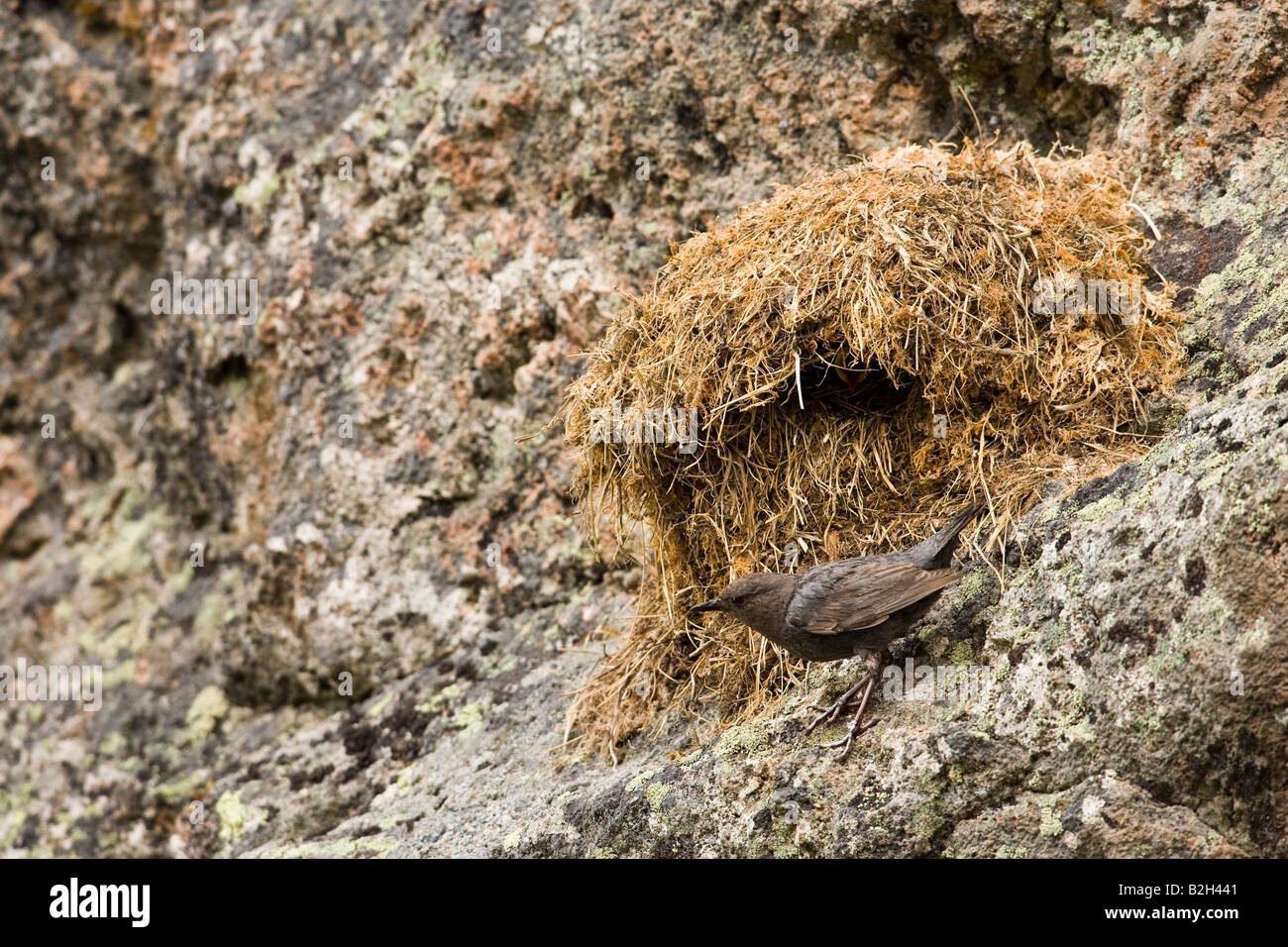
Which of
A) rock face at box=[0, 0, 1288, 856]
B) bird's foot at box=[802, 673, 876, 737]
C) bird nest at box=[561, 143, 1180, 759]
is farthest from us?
bird nest at box=[561, 143, 1180, 759]

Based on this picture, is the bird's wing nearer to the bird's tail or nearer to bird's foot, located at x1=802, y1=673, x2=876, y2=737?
the bird's tail

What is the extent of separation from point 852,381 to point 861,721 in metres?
1.62

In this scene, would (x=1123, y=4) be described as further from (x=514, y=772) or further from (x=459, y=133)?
(x=514, y=772)

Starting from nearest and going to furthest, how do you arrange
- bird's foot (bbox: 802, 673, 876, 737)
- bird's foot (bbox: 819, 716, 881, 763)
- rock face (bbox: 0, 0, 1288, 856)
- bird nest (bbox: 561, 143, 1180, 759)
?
rock face (bbox: 0, 0, 1288, 856)
bird's foot (bbox: 819, 716, 881, 763)
bird's foot (bbox: 802, 673, 876, 737)
bird nest (bbox: 561, 143, 1180, 759)

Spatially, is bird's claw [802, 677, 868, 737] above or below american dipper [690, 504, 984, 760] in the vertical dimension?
below

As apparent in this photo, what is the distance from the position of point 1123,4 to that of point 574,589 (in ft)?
13.7

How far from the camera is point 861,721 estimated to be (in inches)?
182

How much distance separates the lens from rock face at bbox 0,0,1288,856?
13.7 ft

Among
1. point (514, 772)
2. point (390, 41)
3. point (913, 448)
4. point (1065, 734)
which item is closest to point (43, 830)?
point (514, 772)

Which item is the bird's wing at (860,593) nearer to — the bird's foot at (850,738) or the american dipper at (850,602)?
the american dipper at (850,602)

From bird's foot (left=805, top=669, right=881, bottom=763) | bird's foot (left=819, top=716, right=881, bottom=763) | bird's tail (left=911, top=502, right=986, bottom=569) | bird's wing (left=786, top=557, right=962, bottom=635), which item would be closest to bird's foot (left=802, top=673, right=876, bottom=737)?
bird's foot (left=805, top=669, right=881, bottom=763)

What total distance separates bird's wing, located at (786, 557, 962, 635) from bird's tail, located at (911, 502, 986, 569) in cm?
4

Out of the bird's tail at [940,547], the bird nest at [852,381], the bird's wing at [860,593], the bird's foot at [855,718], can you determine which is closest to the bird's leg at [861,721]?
the bird's foot at [855,718]

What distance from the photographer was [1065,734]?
13.7 ft
